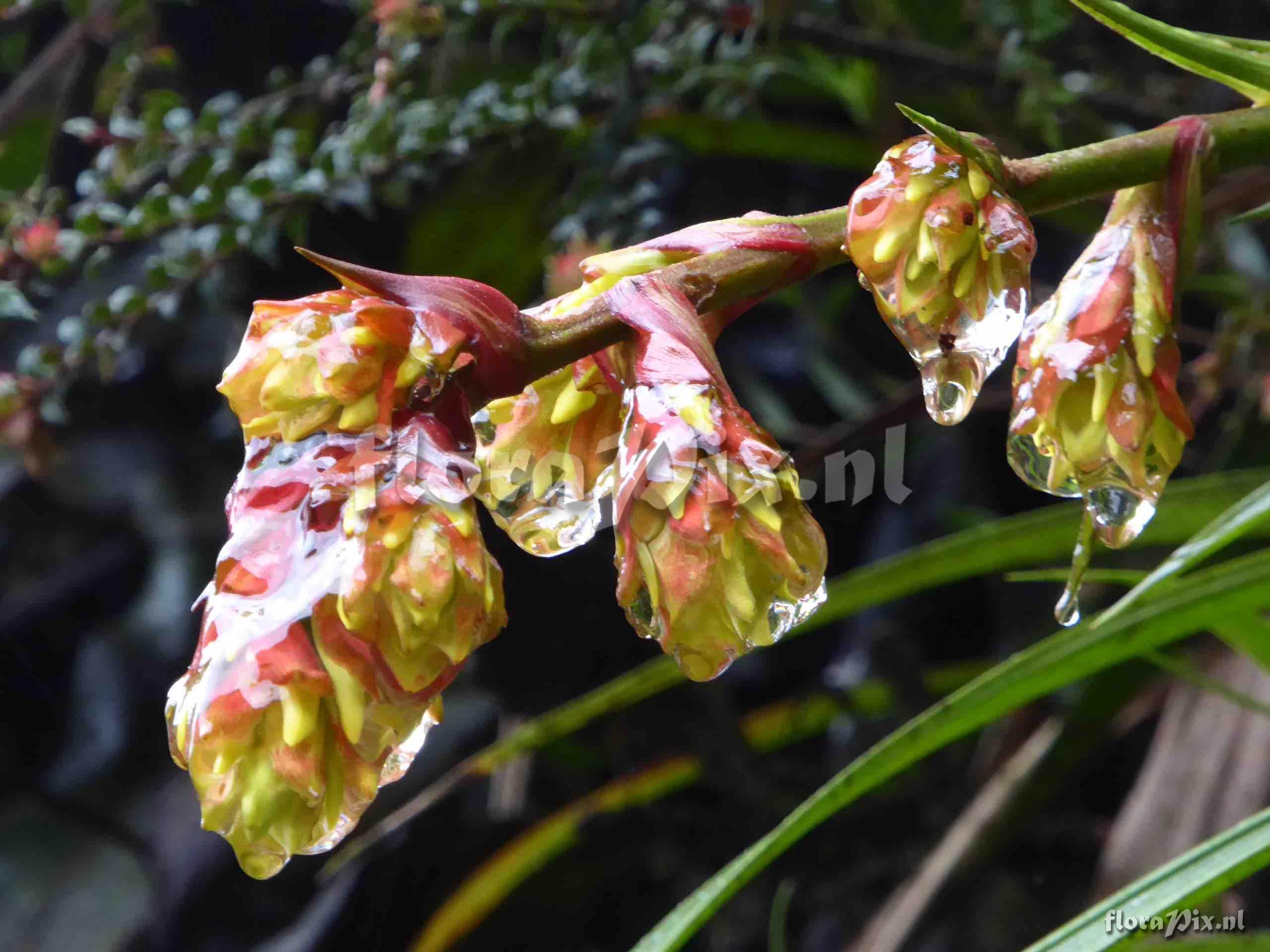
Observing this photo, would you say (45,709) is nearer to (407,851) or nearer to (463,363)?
(407,851)

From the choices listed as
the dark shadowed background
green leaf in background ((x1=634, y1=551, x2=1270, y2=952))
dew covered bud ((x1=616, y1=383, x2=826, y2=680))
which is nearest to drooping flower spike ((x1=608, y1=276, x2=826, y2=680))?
dew covered bud ((x1=616, y1=383, x2=826, y2=680))

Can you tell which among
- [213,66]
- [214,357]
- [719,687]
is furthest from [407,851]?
[213,66]

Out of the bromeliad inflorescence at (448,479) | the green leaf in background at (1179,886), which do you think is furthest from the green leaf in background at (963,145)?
the green leaf in background at (1179,886)

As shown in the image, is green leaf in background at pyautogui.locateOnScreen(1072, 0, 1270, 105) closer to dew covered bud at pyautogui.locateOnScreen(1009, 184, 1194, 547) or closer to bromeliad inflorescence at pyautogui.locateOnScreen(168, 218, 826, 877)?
dew covered bud at pyautogui.locateOnScreen(1009, 184, 1194, 547)

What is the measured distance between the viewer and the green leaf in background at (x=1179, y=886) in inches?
13.3

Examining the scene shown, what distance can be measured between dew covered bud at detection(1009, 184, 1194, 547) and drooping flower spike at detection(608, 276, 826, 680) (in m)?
0.09

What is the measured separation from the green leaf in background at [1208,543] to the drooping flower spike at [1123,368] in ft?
0.22

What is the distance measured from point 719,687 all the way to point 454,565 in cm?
75

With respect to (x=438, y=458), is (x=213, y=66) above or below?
below

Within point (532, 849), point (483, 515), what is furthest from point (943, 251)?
point (532, 849)

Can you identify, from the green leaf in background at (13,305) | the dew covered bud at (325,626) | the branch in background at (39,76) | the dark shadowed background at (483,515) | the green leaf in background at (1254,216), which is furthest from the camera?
the branch in background at (39,76)

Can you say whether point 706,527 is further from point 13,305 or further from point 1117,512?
point 13,305

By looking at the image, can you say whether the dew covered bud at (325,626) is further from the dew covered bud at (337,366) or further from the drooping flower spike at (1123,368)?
the drooping flower spike at (1123,368)

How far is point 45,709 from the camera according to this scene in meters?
1.05
